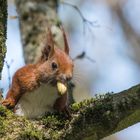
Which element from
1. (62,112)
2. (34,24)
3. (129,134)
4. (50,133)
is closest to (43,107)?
(62,112)

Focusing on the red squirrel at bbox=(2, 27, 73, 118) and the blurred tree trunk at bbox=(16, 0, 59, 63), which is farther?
the blurred tree trunk at bbox=(16, 0, 59, 63)

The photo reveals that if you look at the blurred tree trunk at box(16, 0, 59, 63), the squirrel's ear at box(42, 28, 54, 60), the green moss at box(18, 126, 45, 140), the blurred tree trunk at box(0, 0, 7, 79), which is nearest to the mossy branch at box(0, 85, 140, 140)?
the green moss at box(18, 126, 45, 140)

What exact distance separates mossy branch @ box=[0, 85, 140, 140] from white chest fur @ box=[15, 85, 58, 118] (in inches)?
15.1

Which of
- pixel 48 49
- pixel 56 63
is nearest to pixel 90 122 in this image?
pixel 56 63

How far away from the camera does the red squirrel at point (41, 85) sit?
12.1 ft

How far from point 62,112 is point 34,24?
82.4 inches

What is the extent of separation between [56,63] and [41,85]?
0.78 feet

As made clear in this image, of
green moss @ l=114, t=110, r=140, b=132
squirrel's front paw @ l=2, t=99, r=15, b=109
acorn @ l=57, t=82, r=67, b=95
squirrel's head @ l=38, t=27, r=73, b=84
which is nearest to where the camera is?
green moss @ l=114, t=110, r=140, b=132

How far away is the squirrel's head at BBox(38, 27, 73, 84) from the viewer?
386 centimetres

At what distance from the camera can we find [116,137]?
418 inches

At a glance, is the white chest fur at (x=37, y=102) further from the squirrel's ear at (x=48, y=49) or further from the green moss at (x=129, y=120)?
the green moss at (x=129, y=120)

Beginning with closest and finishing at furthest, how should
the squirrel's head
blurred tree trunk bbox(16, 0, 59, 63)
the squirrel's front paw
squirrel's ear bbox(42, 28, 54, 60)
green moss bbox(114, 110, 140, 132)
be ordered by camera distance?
green moss bbox(114, 110, 140, 132)
the squirrel's front paw
the squirrel's head
squirrel's ear bbox(42, 28, 54, 60)
blurred tree trunk bbox(16, 0, 59, 63)

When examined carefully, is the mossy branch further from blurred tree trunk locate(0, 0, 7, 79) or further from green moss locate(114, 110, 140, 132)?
blurred tree trunk locate(0, 0, 7, 79)

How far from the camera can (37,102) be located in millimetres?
3744
